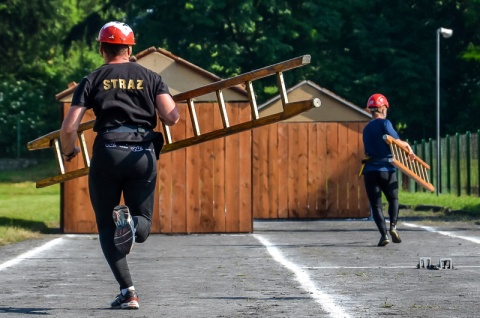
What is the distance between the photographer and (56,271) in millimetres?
12719

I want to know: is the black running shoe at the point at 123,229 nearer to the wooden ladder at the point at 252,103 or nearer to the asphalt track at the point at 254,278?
the asphalt track at the point at 254,278

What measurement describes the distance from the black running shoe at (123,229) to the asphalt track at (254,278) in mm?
453

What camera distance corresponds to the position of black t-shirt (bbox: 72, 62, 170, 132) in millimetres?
9500

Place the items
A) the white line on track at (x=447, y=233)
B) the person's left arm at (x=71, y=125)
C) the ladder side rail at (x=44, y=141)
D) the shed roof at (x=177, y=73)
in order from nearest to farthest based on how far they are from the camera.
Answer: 1. the person's left arm at (x=71, y=125)
2. the ladder side rail at (x=44, y=141)
3. the white line on track at (x=447, y=233)
4. the shed roof at (x=177, y=73)

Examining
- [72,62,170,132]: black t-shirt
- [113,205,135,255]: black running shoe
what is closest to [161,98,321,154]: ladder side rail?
[72,62,170,132]: black t-shirt

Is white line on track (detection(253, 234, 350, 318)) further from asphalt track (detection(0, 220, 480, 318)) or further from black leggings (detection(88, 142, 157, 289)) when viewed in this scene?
black leggings (detection(88, 142, 157, 289))

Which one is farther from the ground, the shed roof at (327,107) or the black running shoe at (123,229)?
the shed roof at (327,107)

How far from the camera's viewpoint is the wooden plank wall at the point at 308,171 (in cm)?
2612

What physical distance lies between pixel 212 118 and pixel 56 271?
7804mm

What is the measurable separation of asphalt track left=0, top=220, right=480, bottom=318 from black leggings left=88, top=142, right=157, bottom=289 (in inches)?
19.0

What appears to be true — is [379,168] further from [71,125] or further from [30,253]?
[71,125]

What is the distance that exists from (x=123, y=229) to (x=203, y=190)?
1133 cm

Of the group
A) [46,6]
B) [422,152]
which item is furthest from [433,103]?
[46,6]

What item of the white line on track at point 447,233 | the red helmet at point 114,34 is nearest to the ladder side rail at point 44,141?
the red helmet at point 114,34
